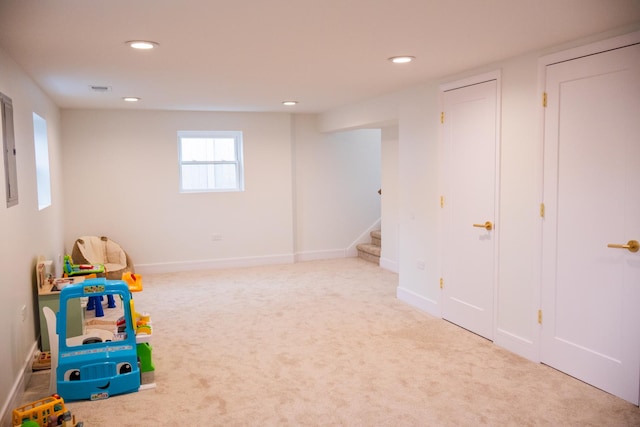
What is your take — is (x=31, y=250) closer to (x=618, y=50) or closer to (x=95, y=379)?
(x=95, y=379)

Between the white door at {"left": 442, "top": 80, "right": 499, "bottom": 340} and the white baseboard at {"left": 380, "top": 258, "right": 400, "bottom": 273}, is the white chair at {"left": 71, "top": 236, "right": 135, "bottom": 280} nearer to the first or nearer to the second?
the white baseboard at {"left": 380, "top": 258, "right": 400, "bottom": 273}

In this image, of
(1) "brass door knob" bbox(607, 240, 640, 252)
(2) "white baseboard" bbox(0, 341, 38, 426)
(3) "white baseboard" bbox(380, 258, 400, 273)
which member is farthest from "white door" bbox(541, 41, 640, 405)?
(2) "white baseboard" bbox(0, 341, 38, 426)

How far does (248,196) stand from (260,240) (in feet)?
2.21

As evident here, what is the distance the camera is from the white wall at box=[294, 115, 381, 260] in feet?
24.8

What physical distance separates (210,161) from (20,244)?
3952 mm

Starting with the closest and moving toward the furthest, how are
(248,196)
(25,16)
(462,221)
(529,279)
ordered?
(25,16) < (529,279) < (462,221) < (248,196)

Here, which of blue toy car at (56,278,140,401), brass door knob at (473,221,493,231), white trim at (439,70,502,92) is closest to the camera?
blue toy car at (56,278,140,401)

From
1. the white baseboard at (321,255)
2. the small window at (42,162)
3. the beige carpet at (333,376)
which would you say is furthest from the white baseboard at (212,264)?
the small window at (42,162)

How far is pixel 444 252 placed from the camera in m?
4.58

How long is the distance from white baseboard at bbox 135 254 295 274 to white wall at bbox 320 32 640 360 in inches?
117

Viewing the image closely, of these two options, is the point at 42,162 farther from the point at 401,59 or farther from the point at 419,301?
the point at 419,301

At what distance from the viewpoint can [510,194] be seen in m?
3.80

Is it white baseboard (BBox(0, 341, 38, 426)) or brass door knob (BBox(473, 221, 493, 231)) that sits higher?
brass door knob (BBox(473, 221, 493, 231))

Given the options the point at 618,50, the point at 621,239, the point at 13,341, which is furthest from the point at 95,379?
the point at 618,50
